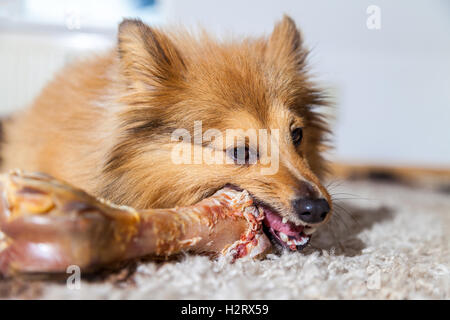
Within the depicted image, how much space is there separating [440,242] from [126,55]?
5.95 ft

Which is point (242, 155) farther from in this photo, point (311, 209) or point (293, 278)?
point (293, 278)

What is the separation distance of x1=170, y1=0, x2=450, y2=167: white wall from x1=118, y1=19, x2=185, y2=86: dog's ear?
9.55 feet

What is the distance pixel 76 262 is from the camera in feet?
3.92

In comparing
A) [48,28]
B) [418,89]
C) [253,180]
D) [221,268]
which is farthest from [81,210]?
[418,89]

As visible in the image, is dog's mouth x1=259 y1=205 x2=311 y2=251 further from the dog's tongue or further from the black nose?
the black nose

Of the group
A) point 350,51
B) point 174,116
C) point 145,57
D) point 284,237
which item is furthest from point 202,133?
point 350,51

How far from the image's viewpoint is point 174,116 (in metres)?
1.81

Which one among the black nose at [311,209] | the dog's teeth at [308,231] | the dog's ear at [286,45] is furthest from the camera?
the dog's ear at [286,45]

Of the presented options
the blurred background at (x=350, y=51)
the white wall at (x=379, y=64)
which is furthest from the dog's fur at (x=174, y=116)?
the white wall at (x=379, y=64)

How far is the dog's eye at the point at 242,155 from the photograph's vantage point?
175cm

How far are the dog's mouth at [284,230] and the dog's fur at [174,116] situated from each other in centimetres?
4

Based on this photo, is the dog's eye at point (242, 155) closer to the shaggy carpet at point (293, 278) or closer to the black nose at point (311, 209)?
the black nose at point (311, 209)

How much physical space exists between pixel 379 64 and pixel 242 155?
3802 mm
